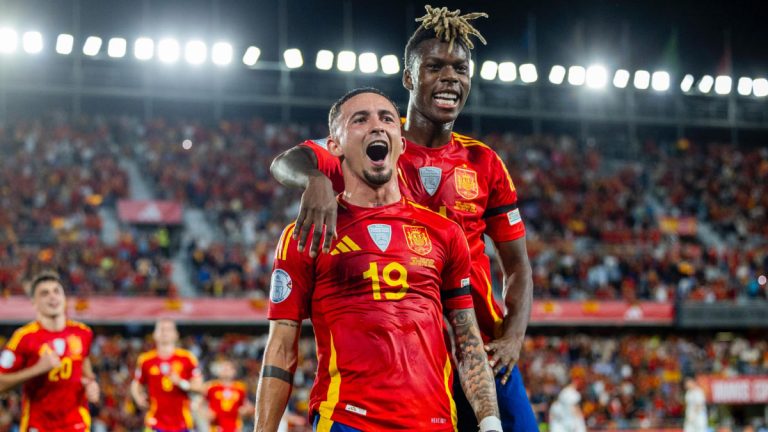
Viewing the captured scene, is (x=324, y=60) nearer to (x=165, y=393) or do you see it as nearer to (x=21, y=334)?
(x=165, y=393)

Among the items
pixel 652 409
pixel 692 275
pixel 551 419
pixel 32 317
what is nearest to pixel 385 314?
pixel 551 419

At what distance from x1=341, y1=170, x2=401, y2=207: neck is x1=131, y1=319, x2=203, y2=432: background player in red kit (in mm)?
8050

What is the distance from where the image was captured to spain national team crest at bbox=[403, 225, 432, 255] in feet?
11.9

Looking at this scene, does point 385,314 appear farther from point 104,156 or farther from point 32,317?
point 104,156

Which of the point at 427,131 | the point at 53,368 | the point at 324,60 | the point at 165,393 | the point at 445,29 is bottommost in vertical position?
the point at 165,393

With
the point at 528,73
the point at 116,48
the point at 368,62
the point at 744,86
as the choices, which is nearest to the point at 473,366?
the point at 368,62

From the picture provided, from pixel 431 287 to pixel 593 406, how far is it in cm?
2035

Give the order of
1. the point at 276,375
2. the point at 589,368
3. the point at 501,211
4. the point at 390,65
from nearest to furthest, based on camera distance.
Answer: the point at 276,375 < the point at 501,211 < the point at 589,368 < the point at 390,65

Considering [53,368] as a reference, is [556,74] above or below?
above

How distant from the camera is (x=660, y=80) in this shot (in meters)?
37.7

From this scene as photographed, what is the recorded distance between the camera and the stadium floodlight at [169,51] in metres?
32.6

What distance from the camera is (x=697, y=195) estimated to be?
34000 mm

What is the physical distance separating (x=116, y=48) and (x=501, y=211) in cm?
3093

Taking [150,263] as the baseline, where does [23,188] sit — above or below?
above
